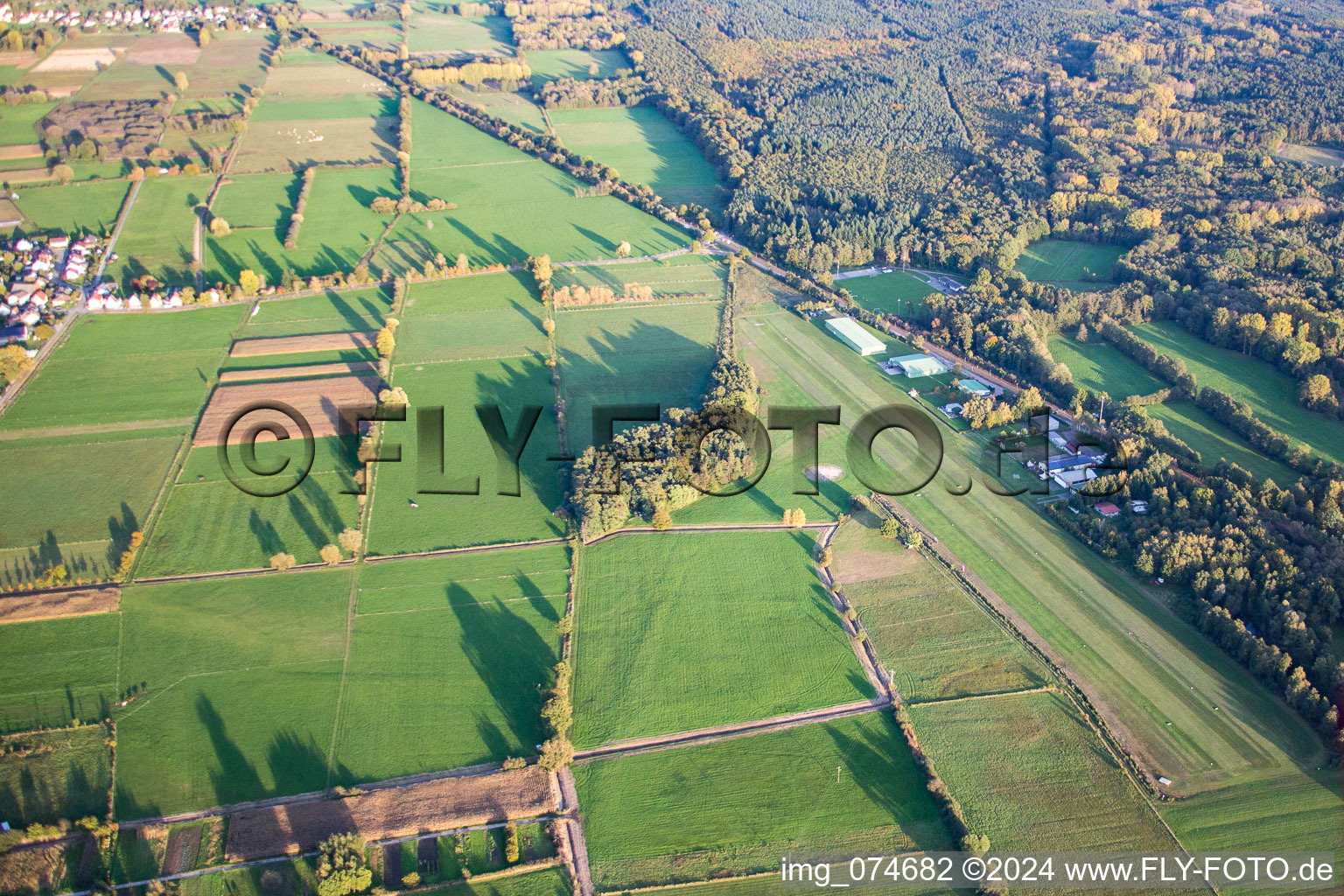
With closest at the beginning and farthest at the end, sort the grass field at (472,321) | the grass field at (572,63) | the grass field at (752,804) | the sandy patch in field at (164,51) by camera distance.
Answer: the grass field at (752,804)
the grass field at (472,321)
the sandy patch in field at (164,51)
the grass field at (572,63)

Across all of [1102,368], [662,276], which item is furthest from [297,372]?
[1102,368]

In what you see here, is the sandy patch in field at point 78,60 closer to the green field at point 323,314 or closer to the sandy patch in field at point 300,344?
the green field at point 323,314

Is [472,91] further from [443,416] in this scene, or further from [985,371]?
[985,371]

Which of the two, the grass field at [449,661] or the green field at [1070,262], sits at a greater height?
the green field at [1070,262]

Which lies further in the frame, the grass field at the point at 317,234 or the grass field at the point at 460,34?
the grass field at the point at 460,34

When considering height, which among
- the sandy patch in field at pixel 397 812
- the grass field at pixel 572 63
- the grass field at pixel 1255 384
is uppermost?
the grass field at pixel 572 63

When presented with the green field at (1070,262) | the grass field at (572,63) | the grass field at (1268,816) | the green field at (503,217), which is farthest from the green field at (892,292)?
the grass field at (572,63)

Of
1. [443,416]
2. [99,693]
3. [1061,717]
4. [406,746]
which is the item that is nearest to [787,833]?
[1061,717]
